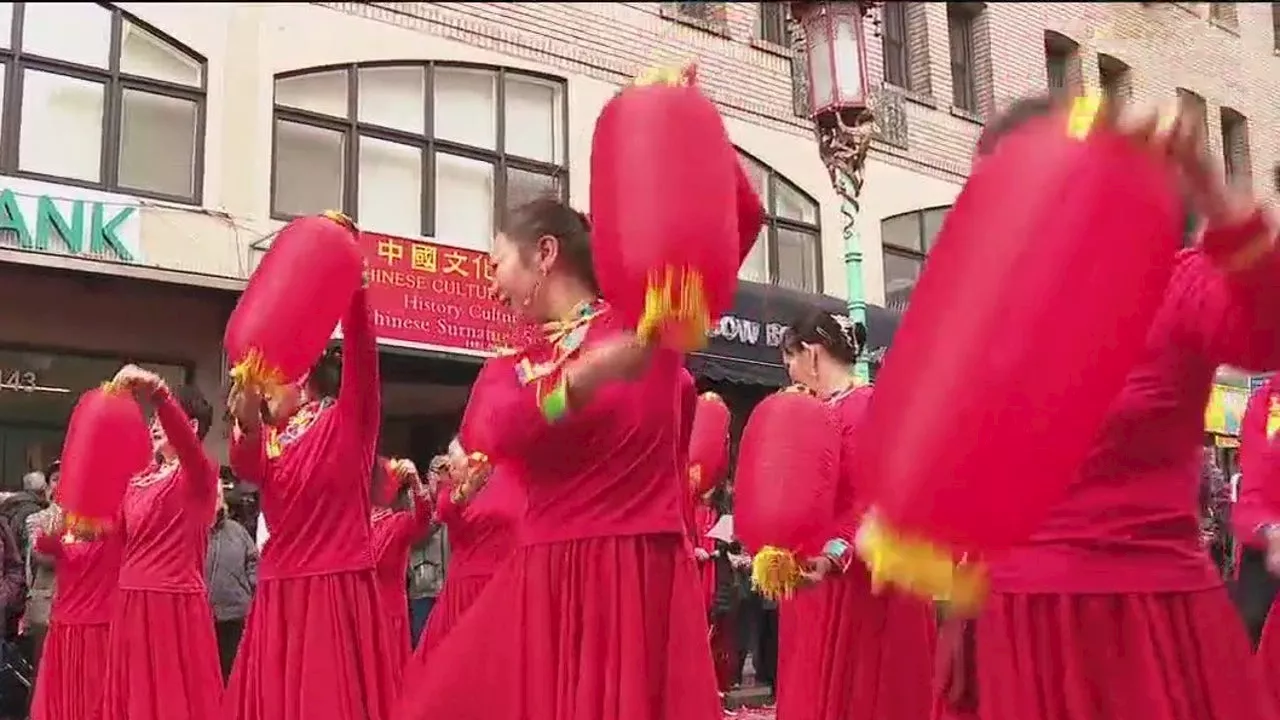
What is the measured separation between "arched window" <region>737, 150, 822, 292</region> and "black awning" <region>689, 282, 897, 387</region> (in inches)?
21.6

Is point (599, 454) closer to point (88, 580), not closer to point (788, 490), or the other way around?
point (788, 490)

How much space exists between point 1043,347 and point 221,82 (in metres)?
9.61

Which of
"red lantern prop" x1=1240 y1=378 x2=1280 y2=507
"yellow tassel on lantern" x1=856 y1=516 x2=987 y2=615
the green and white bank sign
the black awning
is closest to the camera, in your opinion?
"yellow tassel on lantern" x1=856 y1=516 x2=987 y2=615

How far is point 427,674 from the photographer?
99.6 inches

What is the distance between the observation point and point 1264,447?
4.41 m

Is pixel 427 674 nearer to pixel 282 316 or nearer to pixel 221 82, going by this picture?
pixel 282 316

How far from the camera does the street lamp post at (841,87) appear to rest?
6.57 meters

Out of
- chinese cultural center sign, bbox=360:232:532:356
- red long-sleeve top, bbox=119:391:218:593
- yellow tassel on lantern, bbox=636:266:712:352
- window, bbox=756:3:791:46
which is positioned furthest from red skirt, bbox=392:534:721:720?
window, bbox=756:3:791:46

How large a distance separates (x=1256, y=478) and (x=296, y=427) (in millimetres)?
3273

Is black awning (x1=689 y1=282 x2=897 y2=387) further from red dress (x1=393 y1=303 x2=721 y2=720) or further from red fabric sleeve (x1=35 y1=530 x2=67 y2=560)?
red dress (x1=393 y1=303 x2=721 y2=720)

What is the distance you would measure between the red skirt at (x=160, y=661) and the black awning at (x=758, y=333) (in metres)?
5.93

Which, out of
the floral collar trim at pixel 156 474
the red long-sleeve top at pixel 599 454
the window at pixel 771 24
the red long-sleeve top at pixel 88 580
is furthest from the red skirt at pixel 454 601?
the window at pixel 771 24

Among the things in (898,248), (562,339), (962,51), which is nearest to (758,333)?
(898,248)

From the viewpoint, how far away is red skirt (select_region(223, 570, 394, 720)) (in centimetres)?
377
